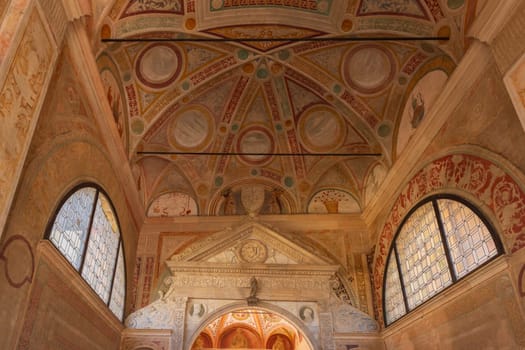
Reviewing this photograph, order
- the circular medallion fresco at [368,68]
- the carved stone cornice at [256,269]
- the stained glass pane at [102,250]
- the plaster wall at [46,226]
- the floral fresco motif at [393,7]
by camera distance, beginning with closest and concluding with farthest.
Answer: the plaster wall at [46,226] < the stained glass pane at [102,250] < the floral fresco motif at [393,7] < the circular medallion fresco at [368,68] < the carved stone cornice at [256,269]

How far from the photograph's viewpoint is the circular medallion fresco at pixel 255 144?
14227mm

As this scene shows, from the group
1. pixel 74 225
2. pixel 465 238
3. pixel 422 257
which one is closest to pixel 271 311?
pixel 422 257

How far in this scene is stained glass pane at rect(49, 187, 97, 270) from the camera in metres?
7.45

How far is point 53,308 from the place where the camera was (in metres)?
7.11

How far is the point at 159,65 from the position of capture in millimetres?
11477

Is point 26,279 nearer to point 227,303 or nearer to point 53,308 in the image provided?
point 53,308

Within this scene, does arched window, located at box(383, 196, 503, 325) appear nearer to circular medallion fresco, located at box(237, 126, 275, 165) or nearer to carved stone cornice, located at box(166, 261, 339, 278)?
carved stone cornice, located at box(166, 261, 339, 278)

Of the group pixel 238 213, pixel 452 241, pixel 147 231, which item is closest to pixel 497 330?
pixel 452 241

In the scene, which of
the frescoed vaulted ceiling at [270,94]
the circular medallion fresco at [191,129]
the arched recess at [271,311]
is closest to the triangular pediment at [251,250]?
the arched recess at [271,311]

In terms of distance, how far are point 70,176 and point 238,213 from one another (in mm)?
7208

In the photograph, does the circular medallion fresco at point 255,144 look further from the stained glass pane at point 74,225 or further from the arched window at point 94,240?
the stained glass pane at point 74,225

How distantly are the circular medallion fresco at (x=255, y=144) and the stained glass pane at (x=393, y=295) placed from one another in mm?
5294

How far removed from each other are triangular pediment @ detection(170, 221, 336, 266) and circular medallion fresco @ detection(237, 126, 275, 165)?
2442 mm

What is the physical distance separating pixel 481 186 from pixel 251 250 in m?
7.12
